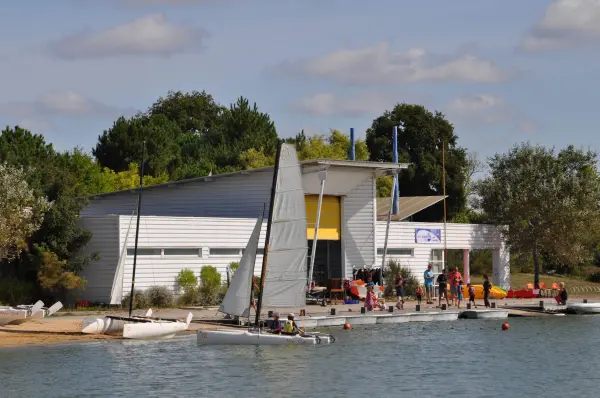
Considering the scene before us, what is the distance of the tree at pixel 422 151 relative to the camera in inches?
4171

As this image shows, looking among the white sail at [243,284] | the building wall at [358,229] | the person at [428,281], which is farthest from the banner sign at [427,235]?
the white sail at [243,284]

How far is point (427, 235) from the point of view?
65750 millimetres

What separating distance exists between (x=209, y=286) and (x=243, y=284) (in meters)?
10.9

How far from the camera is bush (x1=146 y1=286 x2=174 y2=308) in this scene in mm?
50719

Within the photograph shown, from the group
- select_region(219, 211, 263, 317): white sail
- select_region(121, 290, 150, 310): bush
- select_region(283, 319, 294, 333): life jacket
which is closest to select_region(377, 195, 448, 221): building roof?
select_region(121, 290, 150, 310): bush

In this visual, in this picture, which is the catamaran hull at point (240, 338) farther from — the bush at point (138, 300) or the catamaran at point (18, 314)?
the bush at point (138, 300)

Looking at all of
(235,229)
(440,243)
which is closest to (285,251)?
(235,229)

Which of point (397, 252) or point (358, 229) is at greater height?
point (358, 229)

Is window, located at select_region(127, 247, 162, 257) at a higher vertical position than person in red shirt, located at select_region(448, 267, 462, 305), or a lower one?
higher

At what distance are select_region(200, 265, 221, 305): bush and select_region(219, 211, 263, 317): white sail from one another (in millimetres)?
10158

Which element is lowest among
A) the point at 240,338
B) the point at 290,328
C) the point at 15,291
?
the point at 240,338

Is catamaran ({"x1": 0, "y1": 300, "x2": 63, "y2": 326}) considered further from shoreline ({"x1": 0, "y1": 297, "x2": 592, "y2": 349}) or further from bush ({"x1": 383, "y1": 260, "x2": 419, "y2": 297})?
bush ({"x1": 383, "y1": 260, "x2": 419, "y2": 297})

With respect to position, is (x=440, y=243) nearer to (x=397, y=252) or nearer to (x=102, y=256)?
(x=397, y=252)

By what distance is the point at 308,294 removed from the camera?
2196 inches
